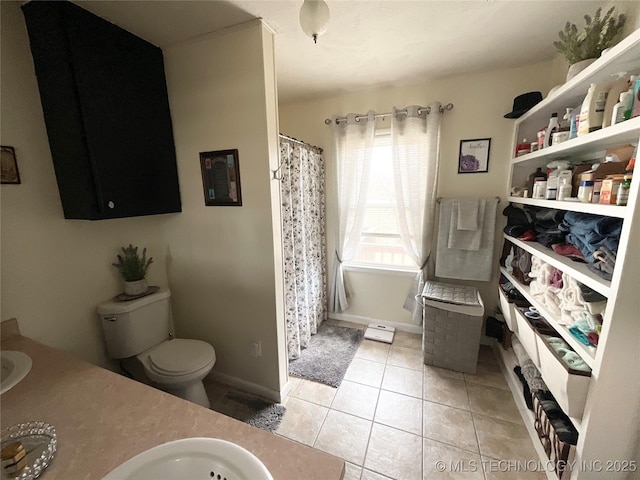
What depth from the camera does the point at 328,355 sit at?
84.4 inches

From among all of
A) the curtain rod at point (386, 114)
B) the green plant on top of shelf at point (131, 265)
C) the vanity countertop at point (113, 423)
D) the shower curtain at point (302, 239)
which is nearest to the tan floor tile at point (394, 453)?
the shower curtain at point (302, 239)

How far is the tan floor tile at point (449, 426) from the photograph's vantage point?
1392 mm

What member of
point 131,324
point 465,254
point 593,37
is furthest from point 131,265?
point 593,37

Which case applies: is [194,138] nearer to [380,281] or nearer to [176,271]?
[176,271]

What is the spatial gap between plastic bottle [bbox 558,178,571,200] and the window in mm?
1175

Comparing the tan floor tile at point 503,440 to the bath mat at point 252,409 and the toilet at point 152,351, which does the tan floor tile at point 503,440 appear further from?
the toilet at point 152,351

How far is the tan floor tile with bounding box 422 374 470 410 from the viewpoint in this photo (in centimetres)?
165

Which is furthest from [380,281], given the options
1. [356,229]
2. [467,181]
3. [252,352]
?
[252,352]

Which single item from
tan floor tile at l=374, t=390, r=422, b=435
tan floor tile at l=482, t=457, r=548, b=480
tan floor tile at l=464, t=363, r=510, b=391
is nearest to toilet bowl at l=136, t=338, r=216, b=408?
tan floor tile at l=374, t=390, r=422, b=435

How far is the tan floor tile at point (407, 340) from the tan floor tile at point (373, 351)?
13 cm

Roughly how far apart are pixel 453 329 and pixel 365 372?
29.5 inches

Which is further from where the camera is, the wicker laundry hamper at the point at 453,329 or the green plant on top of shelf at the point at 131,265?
the wicker laundry hamper at the point at 453,329

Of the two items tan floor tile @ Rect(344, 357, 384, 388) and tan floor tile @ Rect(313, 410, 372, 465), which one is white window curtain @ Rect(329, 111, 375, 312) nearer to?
tan floor tile @ Rect(344, 357, 384, 388)

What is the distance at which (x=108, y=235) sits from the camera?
1.54 meters
